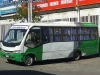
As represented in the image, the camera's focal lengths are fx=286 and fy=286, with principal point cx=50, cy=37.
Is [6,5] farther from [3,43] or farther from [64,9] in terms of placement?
[3,43]

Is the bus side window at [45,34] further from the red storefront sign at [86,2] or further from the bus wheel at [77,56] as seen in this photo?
the red storefront sign at [86,2]

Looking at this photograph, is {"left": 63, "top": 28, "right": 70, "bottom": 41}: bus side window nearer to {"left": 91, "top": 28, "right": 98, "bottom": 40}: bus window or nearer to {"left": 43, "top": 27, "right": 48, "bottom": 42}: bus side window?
{"left": 43, "top": 27, "right": 48, "bottom": 42}: bus side window

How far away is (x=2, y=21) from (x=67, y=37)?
70.7 feet

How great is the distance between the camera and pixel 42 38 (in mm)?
15672

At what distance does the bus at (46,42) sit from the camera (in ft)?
49.2

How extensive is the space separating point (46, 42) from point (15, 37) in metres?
1.76

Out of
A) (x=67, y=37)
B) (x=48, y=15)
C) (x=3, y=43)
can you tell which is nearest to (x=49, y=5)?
(x=48, y=15)

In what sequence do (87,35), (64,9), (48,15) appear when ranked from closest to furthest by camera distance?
(87,35)
(64,9)
(48,15)

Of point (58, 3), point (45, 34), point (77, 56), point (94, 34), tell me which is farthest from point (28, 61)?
point (58, 3)

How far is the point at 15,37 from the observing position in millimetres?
15273

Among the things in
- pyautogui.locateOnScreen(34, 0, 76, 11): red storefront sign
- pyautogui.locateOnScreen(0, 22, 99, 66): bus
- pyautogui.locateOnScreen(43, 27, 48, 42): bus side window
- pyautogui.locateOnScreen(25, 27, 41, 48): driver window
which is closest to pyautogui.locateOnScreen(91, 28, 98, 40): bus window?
pyautogui.locateOnScreen(0, 22, 99, 66): bus

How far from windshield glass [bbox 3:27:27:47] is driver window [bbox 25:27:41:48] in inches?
13.5

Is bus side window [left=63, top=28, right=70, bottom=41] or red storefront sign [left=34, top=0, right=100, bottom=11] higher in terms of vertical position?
red storefront sign [left=34, top=0, right=100, bottom=11]

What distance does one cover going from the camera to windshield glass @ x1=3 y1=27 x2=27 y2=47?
1503 centimetres
